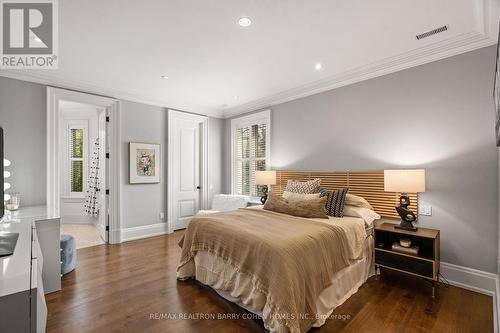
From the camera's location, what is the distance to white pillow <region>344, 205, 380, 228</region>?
9.29ft

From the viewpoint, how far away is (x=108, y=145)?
164 inches

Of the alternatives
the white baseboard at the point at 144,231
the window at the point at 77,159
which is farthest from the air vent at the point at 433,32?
the window at the point at 77,159

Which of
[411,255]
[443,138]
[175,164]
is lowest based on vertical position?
[411,255]

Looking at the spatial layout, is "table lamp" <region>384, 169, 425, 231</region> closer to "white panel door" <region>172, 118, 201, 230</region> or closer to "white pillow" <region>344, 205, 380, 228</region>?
"white pillow" <region>344, 205, 380, 228</region>

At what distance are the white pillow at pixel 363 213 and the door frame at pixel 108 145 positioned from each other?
3.76 m

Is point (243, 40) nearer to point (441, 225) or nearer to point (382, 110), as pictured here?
point (382, 110)

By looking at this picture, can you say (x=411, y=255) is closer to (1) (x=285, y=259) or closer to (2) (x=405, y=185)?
(2) (x=405, y=185)

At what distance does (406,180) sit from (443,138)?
69cm

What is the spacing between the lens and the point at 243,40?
2.51m

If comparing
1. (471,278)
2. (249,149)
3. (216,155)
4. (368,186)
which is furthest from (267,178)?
(471,278)

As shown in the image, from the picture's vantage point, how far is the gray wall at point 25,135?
3.18 meters

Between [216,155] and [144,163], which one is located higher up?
[216,155]

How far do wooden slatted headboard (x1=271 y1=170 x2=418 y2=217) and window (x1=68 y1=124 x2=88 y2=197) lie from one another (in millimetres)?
5473

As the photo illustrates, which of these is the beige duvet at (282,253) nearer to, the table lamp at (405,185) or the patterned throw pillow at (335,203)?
the patterned throw pillow at (335,203)
